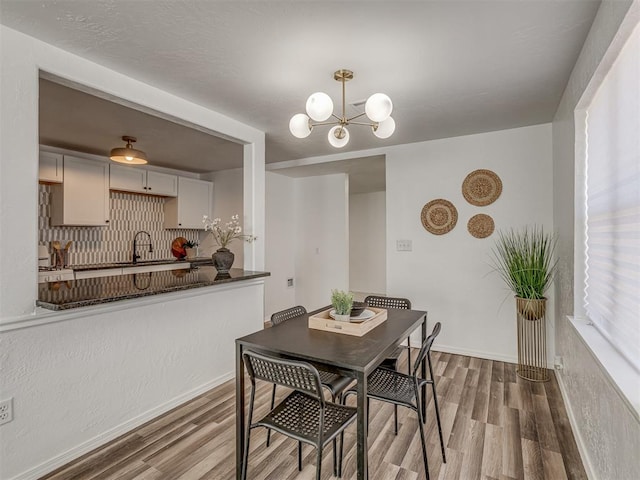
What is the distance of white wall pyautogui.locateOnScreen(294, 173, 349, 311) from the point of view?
201 inches

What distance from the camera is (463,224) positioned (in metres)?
3.59

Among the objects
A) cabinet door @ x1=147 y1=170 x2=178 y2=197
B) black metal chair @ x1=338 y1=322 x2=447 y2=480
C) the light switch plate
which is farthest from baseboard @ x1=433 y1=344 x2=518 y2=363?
cabinet door @ x1=147 y1=170 x2=178 y2=197

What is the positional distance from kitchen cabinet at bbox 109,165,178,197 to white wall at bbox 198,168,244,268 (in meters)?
0.70

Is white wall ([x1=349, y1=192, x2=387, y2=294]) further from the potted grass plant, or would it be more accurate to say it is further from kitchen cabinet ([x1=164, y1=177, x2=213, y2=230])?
the potted grass plant

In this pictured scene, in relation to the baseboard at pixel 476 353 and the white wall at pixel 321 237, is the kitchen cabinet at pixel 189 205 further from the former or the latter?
the baseboard at pixel 476 353

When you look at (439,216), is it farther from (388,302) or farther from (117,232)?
(117,232)

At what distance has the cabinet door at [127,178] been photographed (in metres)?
4.51

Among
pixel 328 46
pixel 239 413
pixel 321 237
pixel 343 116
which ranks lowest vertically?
pixel 239 413

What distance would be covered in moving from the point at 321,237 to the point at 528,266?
117 inches

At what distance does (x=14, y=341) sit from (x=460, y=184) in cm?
376

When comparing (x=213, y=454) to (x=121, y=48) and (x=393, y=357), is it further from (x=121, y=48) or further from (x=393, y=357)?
(x=121, y=48)

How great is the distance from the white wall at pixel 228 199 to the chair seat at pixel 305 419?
367 cm

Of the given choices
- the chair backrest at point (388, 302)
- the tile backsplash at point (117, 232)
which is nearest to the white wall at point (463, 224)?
the chair backrest at point (388, 302)

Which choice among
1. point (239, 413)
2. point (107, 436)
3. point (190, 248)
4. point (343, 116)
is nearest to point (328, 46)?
point (343, 116)
